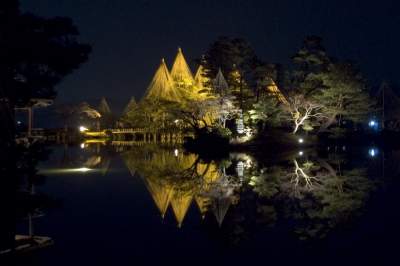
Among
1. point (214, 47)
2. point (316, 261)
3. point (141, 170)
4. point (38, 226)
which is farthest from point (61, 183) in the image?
point (214, 47)

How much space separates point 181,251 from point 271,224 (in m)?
2.74

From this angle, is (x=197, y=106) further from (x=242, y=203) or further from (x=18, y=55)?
(x=18, y=55)

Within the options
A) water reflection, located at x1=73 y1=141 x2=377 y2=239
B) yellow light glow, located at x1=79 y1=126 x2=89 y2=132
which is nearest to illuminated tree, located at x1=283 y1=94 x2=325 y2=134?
water reflection, located at x1=73 y1=141 x2=377 y2=239

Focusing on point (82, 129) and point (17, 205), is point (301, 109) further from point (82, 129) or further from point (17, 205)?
point (82, 129)

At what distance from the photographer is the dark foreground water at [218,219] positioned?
8055mm

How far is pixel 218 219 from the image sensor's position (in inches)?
428

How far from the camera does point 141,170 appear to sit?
21859 millimetres

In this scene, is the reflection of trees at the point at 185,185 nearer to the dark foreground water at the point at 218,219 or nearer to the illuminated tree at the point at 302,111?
the dark foreground water at the point at 218,219

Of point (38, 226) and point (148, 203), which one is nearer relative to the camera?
point (38, 226)

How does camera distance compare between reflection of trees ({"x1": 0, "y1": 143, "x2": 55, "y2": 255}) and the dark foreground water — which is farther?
the dark foreground water

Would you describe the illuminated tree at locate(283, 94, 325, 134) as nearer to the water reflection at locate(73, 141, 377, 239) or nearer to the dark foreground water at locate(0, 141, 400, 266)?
the water reflection at locate(73, 141, 377, 239)

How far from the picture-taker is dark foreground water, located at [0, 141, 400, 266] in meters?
8.05

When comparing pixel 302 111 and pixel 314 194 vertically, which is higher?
pixel 302 111

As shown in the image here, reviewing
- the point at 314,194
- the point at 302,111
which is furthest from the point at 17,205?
the point at 302,111
